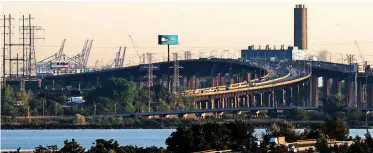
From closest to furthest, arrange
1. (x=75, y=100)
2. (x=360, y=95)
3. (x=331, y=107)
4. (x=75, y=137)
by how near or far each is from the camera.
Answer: (x=75, y=137) → (x=331, y=107) → (x=75, y=100) → (x=360, y=95)

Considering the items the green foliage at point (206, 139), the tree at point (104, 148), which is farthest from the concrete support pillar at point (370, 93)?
the tree at point (104, 148)

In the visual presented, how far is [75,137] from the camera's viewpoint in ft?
401

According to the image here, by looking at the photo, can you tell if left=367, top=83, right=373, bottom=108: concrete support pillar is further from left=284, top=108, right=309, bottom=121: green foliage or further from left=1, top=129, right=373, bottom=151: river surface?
left=1, top=129, right=373, bottom=151: river surface

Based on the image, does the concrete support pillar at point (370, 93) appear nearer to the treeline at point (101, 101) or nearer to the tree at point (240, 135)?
the treeline at point (101, 101)

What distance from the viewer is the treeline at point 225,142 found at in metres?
61.3

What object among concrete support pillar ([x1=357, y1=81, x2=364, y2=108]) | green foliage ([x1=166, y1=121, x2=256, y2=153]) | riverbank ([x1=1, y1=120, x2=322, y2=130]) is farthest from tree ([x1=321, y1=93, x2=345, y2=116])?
green foliage ([x1=166, y1=121, x2=256, y2=153])

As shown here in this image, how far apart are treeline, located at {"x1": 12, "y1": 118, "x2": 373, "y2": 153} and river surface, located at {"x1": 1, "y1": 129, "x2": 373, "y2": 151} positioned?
1871 cm

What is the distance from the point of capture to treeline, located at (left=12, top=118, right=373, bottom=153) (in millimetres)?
61312

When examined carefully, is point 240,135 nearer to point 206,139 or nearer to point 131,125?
point 206,139

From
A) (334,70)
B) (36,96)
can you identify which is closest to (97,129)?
(36,96)

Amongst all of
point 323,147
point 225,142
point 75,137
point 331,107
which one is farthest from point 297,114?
point 323,147

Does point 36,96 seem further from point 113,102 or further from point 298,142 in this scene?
point 298,142

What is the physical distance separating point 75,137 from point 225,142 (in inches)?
2181

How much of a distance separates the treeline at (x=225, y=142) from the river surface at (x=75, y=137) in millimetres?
18713
